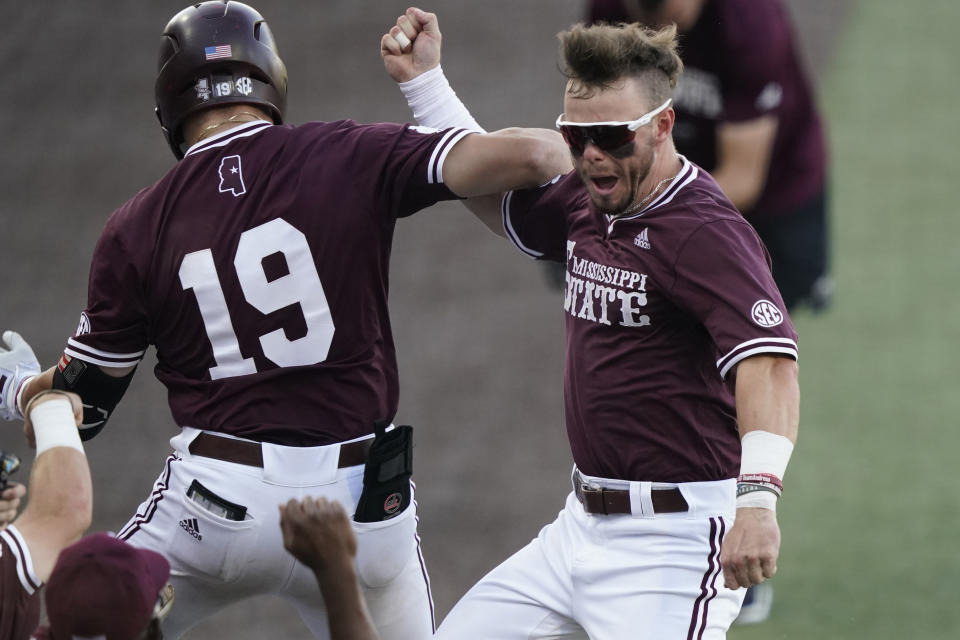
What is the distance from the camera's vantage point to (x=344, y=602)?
3105mm

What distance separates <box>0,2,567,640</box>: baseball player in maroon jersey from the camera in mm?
4098

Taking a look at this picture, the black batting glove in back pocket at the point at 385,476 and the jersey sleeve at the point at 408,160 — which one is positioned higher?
the jersey sleeve at the point at 408,160

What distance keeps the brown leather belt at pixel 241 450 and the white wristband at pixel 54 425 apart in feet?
1.58

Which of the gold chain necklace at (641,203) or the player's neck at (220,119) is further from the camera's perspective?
the player's neck at (220,119)

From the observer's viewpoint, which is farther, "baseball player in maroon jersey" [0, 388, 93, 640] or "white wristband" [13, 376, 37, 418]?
"white wristband" [13, 376, 37, 418]

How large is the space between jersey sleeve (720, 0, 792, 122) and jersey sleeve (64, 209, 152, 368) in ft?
11.9

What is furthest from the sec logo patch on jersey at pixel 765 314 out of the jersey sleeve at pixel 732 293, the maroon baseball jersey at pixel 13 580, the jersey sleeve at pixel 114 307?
the maroon baseball jersey at pixel 13 580

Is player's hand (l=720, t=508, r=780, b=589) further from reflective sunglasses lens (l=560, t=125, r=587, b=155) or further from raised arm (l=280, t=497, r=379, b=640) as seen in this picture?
reflective sunglasses lens (l=560, t=125, r=587, b=155)

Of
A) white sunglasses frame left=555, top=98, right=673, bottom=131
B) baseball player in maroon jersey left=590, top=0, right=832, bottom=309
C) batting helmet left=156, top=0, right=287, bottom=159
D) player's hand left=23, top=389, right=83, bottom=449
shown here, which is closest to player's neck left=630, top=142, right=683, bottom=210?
white sunglasses frame left=555, top=98, right=673, bottom=131

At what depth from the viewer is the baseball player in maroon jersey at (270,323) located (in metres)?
4.10

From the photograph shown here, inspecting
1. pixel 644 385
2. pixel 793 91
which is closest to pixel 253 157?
pixel 644 385

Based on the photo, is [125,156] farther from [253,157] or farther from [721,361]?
[721,361]

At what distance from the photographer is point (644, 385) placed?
402cm

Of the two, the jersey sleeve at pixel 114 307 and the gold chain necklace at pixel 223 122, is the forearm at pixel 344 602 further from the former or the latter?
the gold chain necklace at pixel 223 122
